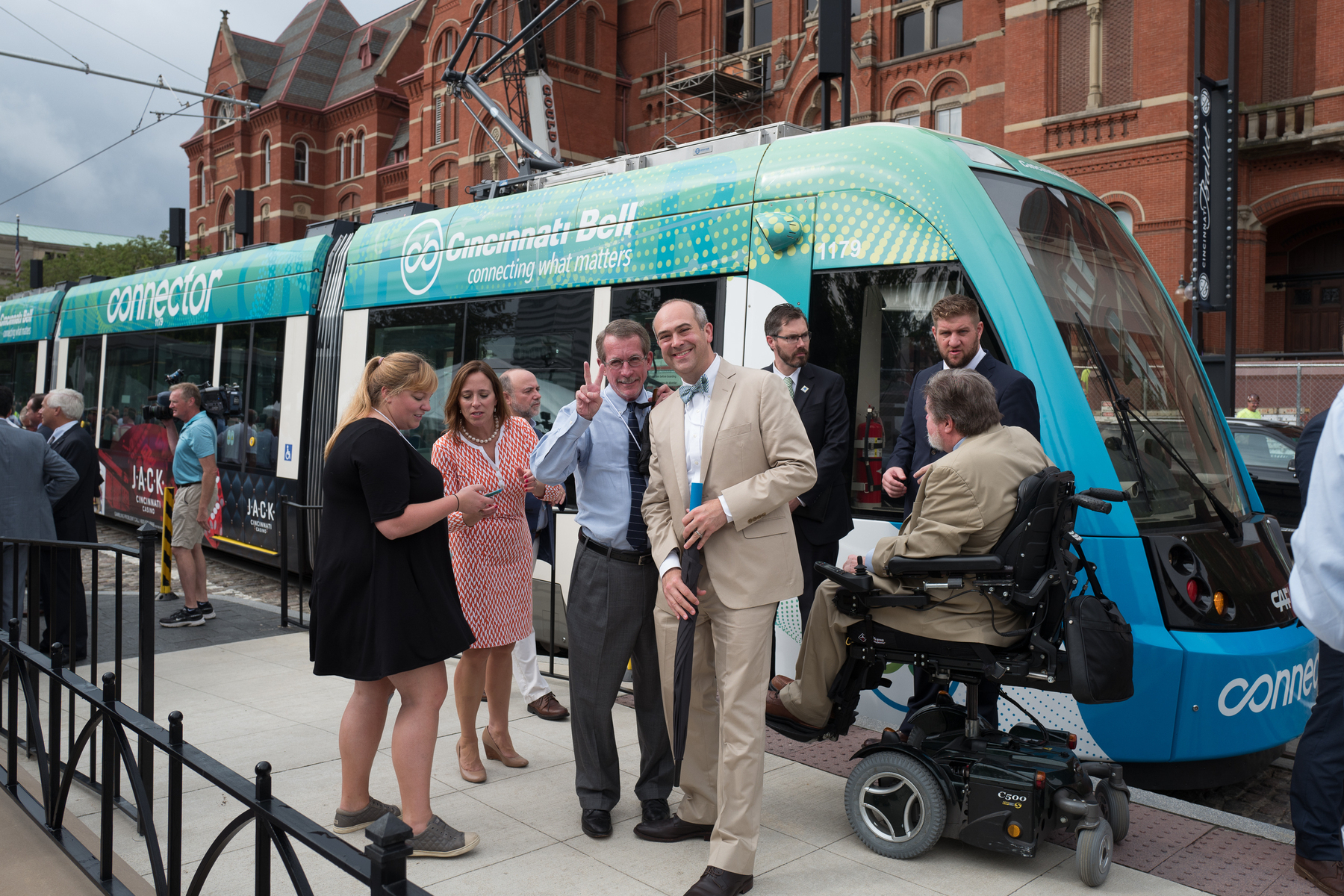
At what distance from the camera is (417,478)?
11.3ft

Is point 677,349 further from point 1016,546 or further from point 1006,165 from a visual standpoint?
point 1006,165

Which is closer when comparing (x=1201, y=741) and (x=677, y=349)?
(x=677, y=349)

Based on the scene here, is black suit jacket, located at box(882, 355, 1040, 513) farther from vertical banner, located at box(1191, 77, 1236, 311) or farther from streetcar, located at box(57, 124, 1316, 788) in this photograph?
vertical banner, located at box(1191, 77, 1236, 311)

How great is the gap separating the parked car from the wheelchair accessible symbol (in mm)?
8042

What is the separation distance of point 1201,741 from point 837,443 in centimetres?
189

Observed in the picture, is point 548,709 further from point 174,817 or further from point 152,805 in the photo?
point 174,817

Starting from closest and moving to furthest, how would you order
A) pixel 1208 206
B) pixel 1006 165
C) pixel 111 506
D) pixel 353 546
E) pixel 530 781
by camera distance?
pixel 353 546
pixel 530 781
pixel 1006 165
pixel 111 506
pixel 1208 206

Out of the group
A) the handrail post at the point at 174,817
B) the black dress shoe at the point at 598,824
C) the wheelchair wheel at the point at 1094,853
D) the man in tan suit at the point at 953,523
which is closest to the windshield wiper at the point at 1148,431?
the man in tan suit at the point at 953,523

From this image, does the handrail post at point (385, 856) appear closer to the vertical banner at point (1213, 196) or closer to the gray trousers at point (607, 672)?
the gray trousers at point (607, 672)

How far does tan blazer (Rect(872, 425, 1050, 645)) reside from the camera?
343 centimetres

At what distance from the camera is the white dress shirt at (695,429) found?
3443 millimetres

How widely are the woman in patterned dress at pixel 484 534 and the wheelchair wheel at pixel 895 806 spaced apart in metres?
1.59

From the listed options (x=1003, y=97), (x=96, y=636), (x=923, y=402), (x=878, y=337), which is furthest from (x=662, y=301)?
(x=1003, y=97)

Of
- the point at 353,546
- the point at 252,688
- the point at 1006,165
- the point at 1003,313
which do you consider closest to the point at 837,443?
the point at 1003,313
